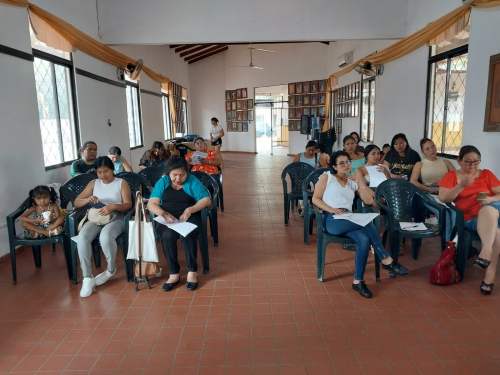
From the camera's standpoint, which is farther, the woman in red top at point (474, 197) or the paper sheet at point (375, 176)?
the paper sheet at point (375, 176)

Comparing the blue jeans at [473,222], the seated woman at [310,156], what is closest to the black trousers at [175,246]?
the blue jeans at [473,222]

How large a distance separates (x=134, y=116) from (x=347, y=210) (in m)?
7.21

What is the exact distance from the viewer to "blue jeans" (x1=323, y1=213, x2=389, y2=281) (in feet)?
9.64

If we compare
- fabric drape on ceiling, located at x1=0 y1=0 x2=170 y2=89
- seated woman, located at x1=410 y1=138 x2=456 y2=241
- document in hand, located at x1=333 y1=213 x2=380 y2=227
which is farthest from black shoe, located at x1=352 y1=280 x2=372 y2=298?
fabric drape on ceiling, located at x1=0 y1=0 x2=170 y2=89

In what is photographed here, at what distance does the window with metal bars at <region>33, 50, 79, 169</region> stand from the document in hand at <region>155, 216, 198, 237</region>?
8.49 ft

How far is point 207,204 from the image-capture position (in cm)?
319

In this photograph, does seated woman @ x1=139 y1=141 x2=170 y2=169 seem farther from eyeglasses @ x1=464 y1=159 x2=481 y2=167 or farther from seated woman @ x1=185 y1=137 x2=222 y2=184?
eyeglasses @ x1=464 y1=159 x2=481 y2=167

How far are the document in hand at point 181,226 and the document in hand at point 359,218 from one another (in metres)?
1.18

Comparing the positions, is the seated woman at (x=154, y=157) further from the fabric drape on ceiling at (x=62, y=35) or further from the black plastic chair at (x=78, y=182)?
the fabric drape on ceiling at (x=62, y=35)

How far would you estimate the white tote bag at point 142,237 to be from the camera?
2934mm

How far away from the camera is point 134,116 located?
9.14 m

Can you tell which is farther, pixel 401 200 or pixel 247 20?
pixel 247 20

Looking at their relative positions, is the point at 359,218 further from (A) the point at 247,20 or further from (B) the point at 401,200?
(A) the point at 247,20

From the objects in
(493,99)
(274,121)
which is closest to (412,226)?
(493,99)
